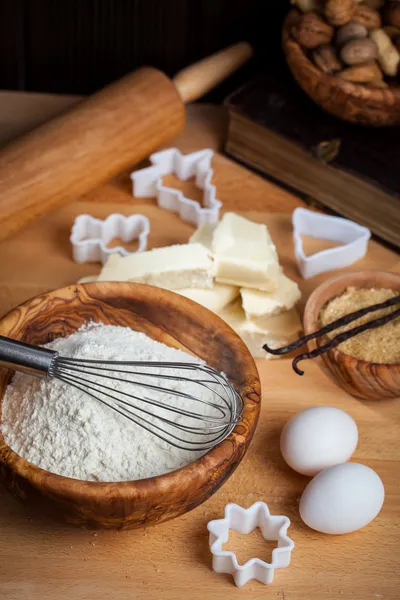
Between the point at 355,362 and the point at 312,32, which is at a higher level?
Result: the point at 312,32

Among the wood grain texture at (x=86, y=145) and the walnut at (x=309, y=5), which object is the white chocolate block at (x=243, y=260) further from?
the walnut at (x=309, y=5)

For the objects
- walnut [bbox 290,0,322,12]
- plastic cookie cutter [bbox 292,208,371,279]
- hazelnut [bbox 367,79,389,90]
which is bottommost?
plastic cookie cutter [bbox 292,208,371,279]

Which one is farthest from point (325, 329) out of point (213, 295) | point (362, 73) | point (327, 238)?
point (362, 73)

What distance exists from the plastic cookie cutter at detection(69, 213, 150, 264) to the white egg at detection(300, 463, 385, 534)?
39 cm

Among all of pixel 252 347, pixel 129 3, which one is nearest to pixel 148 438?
pixel 252 347

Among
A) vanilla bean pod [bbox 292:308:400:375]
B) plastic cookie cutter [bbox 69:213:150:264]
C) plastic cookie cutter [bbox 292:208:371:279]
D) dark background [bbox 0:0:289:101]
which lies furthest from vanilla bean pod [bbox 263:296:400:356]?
dark background [bbox 0:0:289:101]

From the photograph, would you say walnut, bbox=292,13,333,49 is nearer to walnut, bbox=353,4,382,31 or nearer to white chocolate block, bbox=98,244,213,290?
walnut, bbox=353,4,382,31

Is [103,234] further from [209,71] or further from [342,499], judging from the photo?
[342,499]

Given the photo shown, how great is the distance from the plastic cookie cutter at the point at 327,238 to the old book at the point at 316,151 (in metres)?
0.03

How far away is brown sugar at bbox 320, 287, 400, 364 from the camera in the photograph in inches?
36.5

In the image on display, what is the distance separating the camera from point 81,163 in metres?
1.08

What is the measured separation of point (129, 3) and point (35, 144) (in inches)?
12.8

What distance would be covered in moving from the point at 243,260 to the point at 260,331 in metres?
0.08

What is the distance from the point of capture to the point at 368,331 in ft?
3.12
